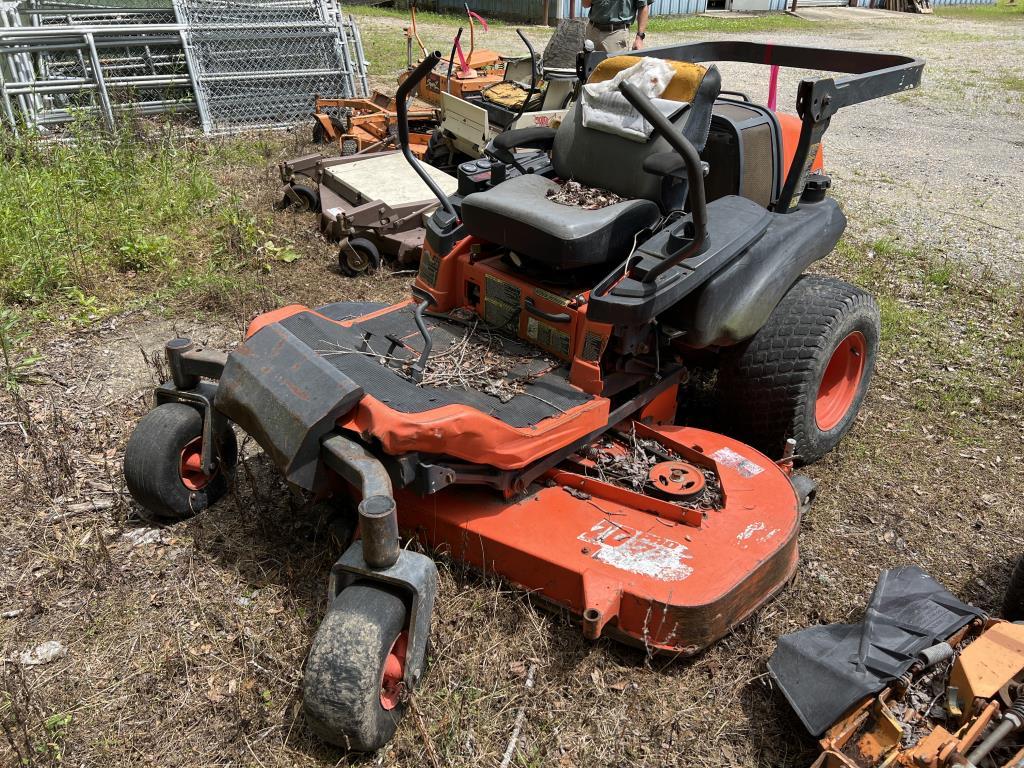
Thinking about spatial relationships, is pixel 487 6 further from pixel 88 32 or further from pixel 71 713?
pixel 71 713

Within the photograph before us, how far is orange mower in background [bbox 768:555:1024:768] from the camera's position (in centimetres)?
217

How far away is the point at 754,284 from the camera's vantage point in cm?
328

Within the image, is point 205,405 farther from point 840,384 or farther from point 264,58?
point 264,58

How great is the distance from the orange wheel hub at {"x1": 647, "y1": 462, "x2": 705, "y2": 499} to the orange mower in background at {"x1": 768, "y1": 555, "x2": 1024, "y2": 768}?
0.61m

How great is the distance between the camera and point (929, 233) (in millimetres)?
6383

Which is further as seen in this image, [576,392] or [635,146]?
[635,146]

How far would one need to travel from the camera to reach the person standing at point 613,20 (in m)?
6.85

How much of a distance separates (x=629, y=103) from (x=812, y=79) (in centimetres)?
71

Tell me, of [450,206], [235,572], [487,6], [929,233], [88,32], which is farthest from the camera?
[487,6]

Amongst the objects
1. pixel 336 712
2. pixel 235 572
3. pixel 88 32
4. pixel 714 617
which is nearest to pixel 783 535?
pixel 714 617

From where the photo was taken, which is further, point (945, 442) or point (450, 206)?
point (945, 442)

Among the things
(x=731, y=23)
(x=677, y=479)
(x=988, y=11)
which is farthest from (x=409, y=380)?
(x=988, y=11)

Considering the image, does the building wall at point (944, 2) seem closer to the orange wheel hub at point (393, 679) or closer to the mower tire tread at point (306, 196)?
the mower tire tread at point (306, 196)

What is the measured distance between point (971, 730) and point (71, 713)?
A: 8.29 ft
